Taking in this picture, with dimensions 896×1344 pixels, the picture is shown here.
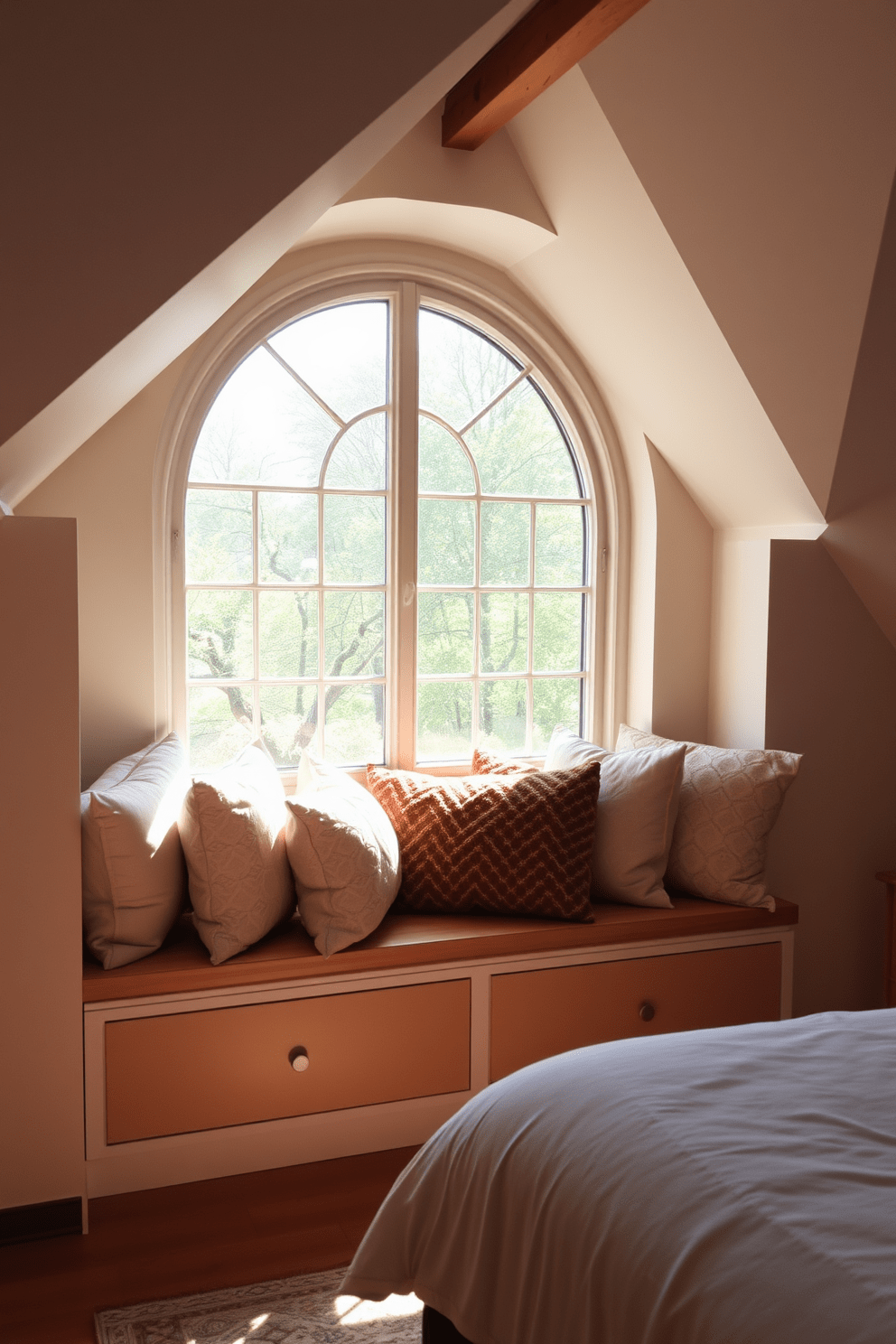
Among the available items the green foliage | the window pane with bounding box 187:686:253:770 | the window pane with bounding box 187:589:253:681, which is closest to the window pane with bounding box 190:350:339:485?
the green foliage

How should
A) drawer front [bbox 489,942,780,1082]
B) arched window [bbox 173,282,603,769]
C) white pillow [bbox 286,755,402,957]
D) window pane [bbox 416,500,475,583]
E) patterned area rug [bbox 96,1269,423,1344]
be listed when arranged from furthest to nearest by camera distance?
window pane [bbox 416,500,475,583] → arched window [bbox 173,282,603,769] → drawer front [bbox 489,942,780,1082] → white pillow [bbox 286,755,402,957] → patterned area rug [bbox 96,1269,423,1344]

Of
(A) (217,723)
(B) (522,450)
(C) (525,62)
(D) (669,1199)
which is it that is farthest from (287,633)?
(D) (669,1199)

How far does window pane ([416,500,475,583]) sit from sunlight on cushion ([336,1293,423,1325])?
1.98m

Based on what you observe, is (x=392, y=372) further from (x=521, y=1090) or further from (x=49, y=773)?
(x=521, y=1090)

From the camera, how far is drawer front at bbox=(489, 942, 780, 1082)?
275 centimetres

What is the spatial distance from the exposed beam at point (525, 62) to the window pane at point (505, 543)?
1069 mm

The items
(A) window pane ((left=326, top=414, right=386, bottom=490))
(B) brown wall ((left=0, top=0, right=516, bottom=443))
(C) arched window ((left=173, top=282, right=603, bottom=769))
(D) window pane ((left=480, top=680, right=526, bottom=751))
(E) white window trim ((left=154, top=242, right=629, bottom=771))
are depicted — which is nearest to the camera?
(B) brown wall ((left=0, top=0, right=516, bottom=443))

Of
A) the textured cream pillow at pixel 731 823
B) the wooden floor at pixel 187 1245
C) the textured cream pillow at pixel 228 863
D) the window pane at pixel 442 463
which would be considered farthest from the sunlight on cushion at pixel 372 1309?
the window pane at pixel 442 463

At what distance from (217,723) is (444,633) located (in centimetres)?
77

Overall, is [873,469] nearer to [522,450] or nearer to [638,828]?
[522,450]

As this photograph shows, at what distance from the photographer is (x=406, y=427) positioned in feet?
10.9

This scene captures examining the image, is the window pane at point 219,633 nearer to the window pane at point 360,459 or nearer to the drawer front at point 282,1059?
the window pane at point 360,459

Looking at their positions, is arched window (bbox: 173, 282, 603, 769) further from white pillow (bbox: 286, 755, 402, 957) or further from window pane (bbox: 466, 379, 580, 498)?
white pillow (bbox: 286, 755, 402, 957)

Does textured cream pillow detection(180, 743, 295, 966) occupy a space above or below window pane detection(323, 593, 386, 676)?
below
